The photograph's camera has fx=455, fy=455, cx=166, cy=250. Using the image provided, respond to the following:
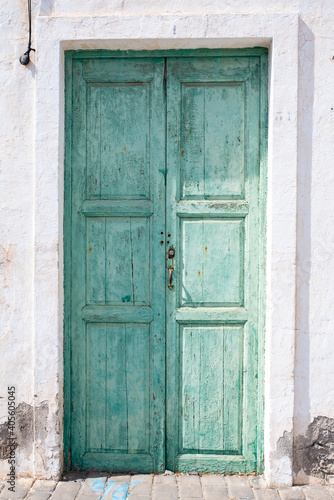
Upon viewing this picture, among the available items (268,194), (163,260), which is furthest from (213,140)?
(163,260)

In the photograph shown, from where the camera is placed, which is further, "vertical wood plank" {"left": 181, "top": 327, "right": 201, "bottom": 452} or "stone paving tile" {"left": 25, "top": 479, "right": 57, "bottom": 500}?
"vertical wood plank" {"left": 181, "top": 327, "right": 201, "bottom": 452}

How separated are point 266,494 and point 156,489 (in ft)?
2.19

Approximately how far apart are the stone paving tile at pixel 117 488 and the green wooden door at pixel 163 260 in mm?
112

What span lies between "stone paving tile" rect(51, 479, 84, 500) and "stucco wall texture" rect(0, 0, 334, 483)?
0.83 ft

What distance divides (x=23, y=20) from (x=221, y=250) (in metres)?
1.95

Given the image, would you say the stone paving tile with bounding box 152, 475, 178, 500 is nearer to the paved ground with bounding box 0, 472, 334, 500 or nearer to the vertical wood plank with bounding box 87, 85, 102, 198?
the paved ground with bounding box 0, 472, 334, 500

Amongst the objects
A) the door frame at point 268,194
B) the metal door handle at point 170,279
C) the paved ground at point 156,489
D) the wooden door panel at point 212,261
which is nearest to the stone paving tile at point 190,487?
the paved ground at point 156,489

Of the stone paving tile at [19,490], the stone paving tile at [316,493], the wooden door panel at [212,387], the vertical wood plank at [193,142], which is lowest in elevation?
the stone paving tile at [19,490]

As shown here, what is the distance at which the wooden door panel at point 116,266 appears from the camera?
302 cm

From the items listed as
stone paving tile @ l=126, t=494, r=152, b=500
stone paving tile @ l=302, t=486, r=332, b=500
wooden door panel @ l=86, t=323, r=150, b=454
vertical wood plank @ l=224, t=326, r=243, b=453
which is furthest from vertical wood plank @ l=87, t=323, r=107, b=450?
stone paving tile @ l=302, t=486, r=332, b=500

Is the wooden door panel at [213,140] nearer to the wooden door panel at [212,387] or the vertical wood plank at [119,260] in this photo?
the vertical wood plank at [119,260]

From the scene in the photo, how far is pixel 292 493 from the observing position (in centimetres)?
275

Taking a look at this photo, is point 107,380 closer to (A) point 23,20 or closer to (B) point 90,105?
(B) point 90,105

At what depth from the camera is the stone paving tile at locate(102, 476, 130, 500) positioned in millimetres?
2717
